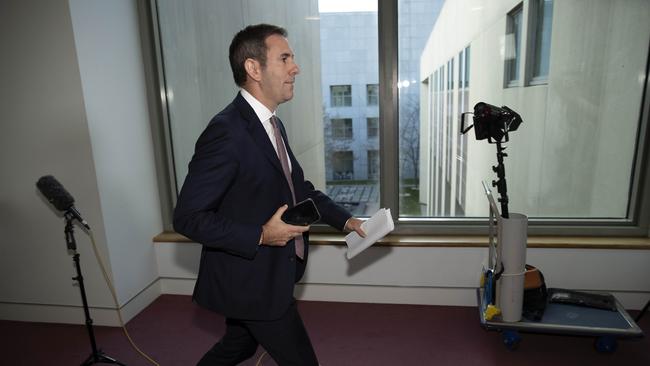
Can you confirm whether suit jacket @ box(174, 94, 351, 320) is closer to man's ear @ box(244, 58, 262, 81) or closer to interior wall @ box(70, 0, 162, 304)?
man's ear @ box(244, 58, 262, 81)

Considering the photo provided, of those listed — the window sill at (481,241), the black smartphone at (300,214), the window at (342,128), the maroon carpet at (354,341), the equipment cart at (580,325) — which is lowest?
the maroon carpet at (354,341)

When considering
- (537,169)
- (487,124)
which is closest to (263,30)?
(487,124)

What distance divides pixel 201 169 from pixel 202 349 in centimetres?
155

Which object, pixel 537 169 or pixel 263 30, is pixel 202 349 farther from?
pixel 537 169

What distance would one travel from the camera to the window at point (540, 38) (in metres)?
2.52

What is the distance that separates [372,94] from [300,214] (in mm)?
1665

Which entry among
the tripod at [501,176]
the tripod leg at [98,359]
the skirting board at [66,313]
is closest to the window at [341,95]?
the tripod at [501,176]

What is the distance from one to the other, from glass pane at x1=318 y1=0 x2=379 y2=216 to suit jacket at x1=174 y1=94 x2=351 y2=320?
4.93ft

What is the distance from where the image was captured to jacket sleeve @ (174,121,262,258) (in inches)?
48.8

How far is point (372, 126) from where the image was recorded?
2838 millimetres

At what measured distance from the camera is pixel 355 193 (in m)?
3.03

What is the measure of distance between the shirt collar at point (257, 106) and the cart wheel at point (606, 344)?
82.8 inches

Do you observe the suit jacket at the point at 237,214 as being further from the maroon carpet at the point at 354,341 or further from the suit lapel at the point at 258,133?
the maroon carpet at the point at 354,341

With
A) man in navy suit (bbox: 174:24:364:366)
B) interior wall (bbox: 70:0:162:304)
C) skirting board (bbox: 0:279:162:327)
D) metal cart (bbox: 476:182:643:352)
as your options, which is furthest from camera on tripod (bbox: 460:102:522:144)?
skirting board (bbox: 0:279:162:327)
